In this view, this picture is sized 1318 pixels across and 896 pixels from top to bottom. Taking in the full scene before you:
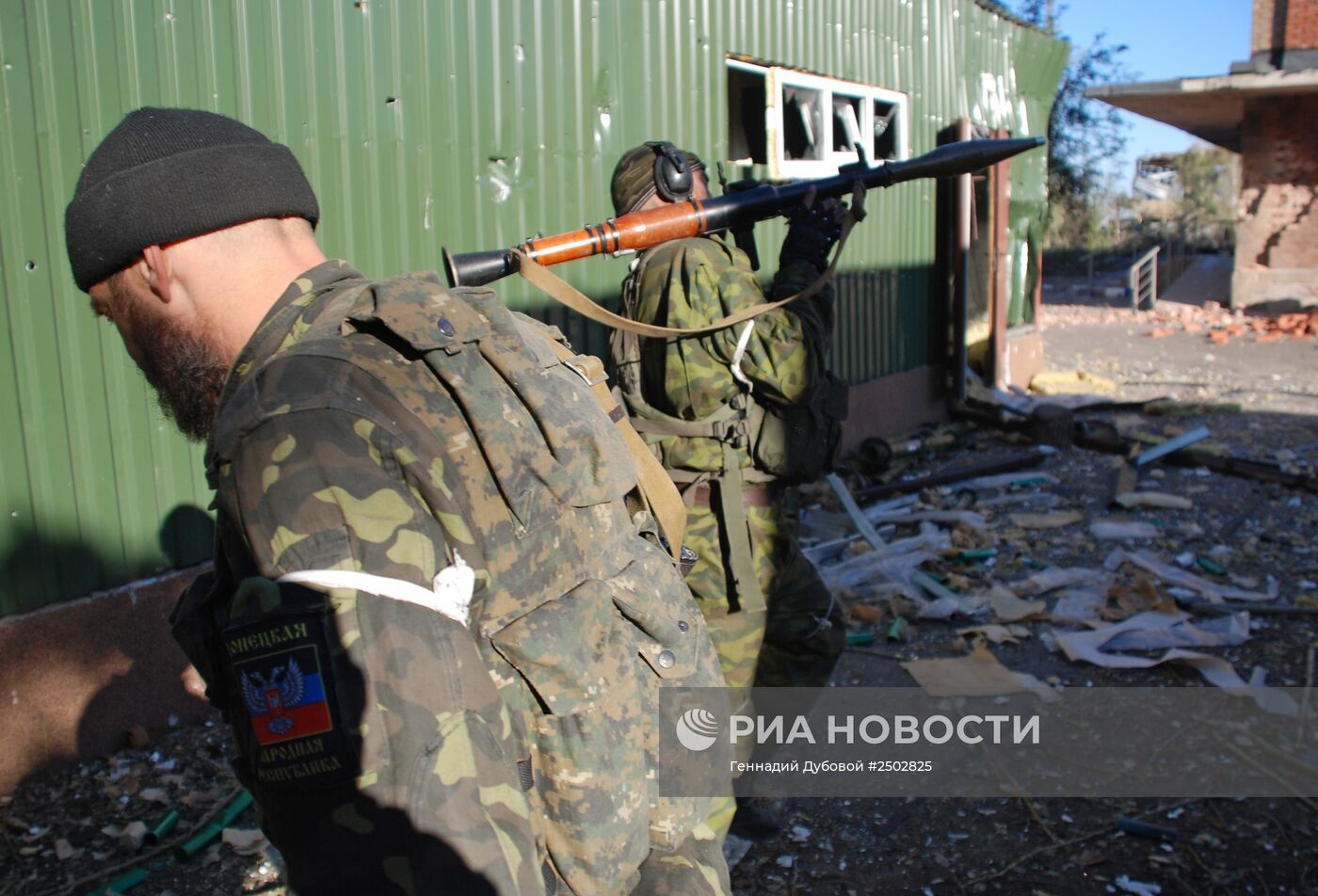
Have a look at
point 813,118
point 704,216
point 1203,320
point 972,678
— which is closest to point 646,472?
point 704,216

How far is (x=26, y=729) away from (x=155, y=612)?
1.78ft

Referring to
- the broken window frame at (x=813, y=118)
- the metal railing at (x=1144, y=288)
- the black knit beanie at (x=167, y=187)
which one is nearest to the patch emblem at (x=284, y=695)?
the black knit beanie at (x=167, y=187)

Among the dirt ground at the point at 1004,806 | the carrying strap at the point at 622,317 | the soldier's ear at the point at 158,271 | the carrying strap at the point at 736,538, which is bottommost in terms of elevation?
the dirt ground at the point at 1004,806

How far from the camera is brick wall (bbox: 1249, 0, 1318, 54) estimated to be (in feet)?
58.7

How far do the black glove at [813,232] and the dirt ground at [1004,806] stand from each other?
188cm

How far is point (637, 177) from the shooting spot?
3.19 m

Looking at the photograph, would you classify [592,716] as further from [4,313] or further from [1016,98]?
[1016,98]

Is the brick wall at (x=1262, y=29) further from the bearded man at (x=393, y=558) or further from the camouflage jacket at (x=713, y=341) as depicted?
the bearded man at (x=393, y=558)

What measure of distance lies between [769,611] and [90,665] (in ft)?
7.71

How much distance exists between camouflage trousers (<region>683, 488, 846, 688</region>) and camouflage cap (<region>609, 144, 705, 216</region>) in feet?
3.25

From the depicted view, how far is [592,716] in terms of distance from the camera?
126 cm

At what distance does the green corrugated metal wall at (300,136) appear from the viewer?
334 centimetres

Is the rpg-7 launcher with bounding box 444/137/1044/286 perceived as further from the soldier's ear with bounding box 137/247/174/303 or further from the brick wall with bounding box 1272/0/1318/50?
the brick wall with bounding box 1272/0/1318/50

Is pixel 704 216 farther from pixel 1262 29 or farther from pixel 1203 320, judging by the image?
pixel 1262 29
